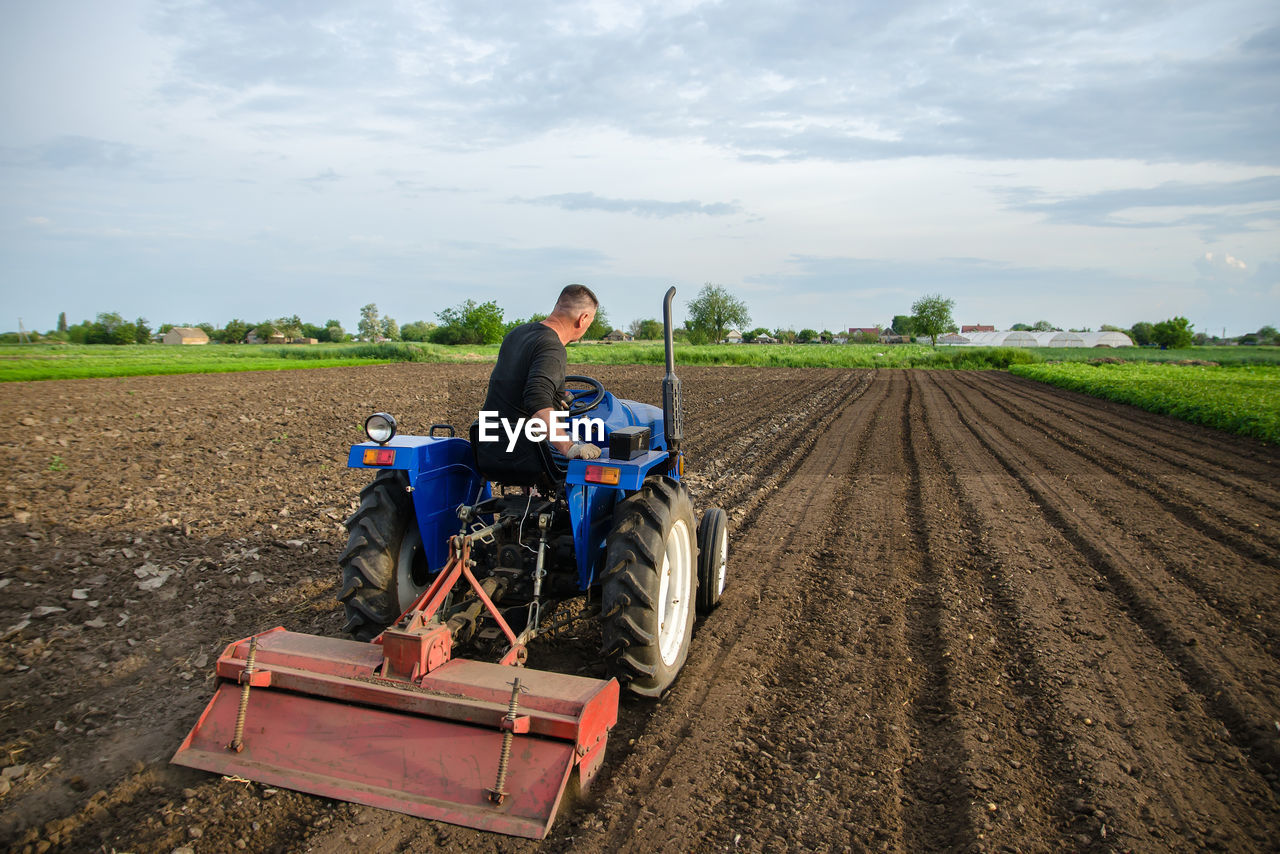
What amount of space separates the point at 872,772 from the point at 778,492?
5.21 m

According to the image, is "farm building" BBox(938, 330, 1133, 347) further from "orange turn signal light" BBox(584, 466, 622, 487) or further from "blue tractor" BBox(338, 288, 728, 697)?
"orange turn signal light" BBox(584, 466, 622, 487)

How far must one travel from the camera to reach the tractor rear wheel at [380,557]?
10.4 feet

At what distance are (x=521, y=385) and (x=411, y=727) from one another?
1.45 metres

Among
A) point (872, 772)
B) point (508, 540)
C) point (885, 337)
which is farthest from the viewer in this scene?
point (885, 337)

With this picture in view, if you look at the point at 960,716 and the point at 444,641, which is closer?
the point at 444,641

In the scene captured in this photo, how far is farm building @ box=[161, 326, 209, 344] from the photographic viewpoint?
226ft

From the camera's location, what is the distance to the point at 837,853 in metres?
2.34

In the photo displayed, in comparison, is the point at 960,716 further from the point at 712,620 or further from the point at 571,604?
the point at 571,604

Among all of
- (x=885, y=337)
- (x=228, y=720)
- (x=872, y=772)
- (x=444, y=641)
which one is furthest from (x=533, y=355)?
(x=885, y=337)

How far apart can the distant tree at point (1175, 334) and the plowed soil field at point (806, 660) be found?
84.1 meters

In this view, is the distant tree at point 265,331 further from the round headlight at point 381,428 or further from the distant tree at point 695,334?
the round headlight at point 381,428

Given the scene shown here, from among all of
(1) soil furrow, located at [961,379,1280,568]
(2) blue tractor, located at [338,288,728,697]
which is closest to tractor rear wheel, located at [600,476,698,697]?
(2) blue tractor, located at [338,288,728,697]

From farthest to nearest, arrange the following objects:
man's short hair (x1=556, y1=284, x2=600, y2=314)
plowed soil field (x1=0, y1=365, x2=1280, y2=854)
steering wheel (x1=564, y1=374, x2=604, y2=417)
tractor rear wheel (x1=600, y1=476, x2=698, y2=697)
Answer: steering wheel (x1=564, y1=374, x2=604, y2=417), man's short hair (x1=556, y1=284, x2=600, y2=314), tractor rear wheel (x1=600, y1=476, x2=698, y2=697), plowed soil field (x1=0, y1=365, x2=1280, y2=854)

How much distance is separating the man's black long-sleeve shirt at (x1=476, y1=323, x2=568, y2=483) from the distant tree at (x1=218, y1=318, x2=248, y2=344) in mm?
81431
